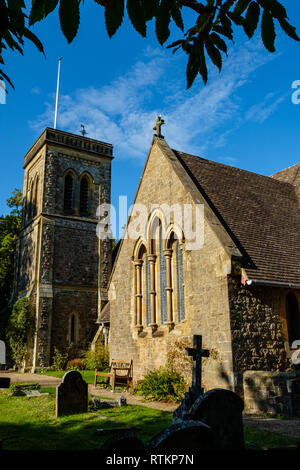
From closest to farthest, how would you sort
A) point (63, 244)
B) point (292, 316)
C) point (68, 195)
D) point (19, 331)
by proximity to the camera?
point (292, 316) → point (19, 331) → point (63, 244) → point (68, 195)

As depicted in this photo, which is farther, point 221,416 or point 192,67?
point 221,416

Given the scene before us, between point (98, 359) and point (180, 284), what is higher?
point (180, 284)

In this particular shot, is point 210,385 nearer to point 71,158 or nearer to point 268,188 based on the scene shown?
point 268,188

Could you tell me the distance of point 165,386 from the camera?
11570 millimetres

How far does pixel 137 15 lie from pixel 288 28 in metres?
0.88

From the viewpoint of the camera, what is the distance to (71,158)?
95.2 ft

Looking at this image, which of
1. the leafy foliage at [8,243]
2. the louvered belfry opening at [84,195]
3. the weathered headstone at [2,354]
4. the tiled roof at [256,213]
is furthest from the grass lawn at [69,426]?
the leafy foliage at [8,243]

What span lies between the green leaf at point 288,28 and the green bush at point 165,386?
408 inches

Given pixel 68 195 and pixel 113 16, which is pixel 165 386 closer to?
pixel 113 16

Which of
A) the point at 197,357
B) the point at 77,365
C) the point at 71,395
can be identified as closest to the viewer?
the point at 197,357

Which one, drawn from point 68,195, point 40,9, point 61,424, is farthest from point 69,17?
point 68,195

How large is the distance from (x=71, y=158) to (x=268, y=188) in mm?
17009

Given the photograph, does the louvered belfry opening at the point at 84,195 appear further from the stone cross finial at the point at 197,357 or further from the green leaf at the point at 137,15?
the green leaf at the point at 137,15

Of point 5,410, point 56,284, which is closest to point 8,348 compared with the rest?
point 56,284
